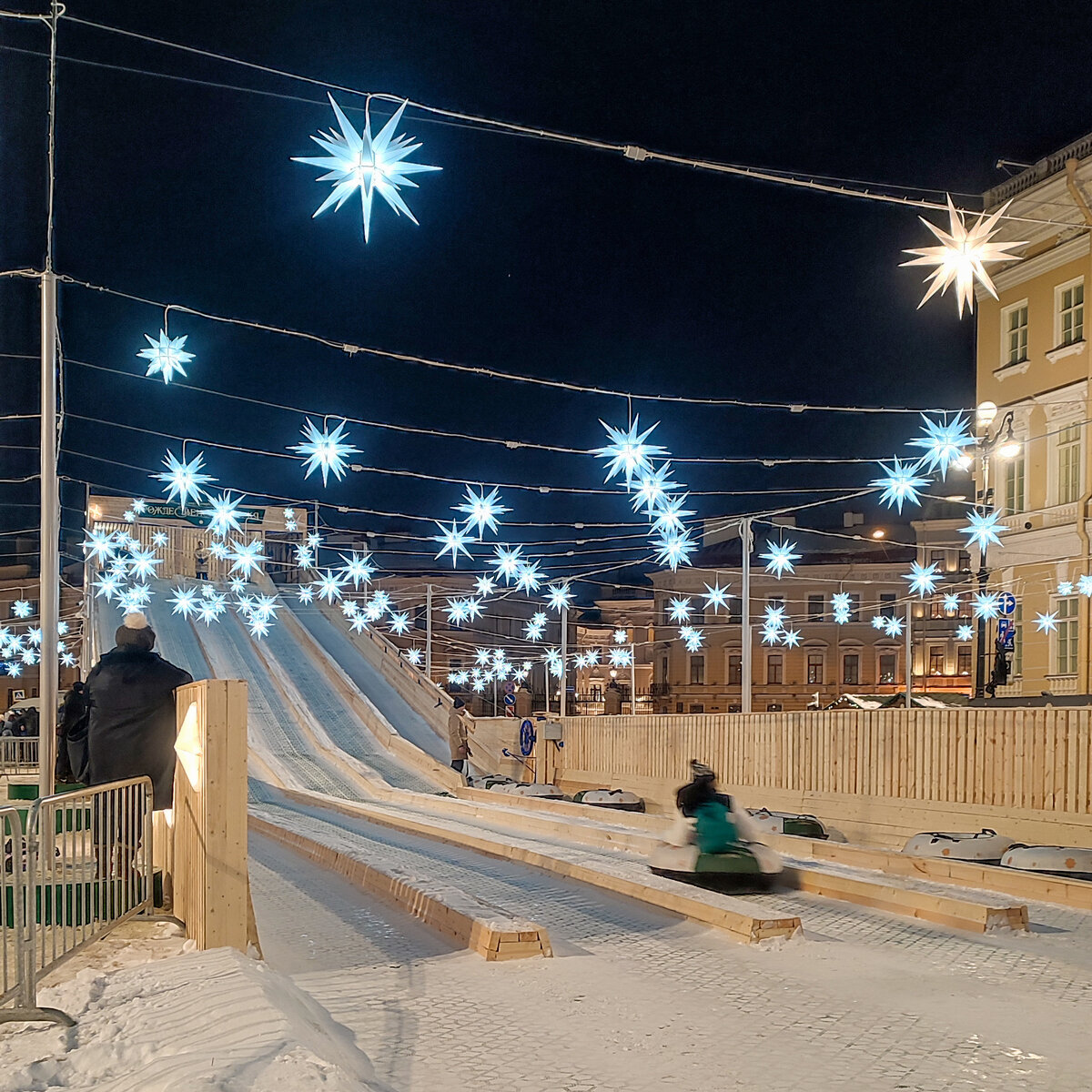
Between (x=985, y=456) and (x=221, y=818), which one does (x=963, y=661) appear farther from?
(x=221, y=818)

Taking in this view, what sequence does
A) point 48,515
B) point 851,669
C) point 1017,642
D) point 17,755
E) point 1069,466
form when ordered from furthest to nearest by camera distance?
point 851,669 < point 1017,642 < point 1069,466 < point 17,755 < point 48,515

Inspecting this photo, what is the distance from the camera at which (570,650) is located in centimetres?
7706

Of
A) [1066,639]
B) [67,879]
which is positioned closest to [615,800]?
[1066,639]

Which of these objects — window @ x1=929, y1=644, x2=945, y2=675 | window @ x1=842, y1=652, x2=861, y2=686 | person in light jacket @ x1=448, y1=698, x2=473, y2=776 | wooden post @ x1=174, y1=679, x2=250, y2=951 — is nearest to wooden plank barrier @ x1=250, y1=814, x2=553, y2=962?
wooden post @ x1=174, y1=679, x2=250, y2=951

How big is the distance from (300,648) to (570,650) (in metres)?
36.8

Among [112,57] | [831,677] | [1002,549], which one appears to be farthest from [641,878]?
[831,677]

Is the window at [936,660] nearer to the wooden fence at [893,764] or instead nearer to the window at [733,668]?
the window at [733,668]

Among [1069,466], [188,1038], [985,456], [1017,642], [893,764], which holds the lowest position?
[893,764]

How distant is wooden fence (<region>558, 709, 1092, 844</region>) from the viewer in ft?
47.9

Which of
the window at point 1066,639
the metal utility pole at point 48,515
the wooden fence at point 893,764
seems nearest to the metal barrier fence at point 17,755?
the wooden fence at point 893,764

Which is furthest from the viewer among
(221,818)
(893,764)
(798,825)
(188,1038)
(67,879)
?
(893,764)

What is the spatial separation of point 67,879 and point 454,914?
3094 mm

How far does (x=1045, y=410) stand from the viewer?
25922 mm

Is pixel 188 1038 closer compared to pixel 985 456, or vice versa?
pixel 188 1038
